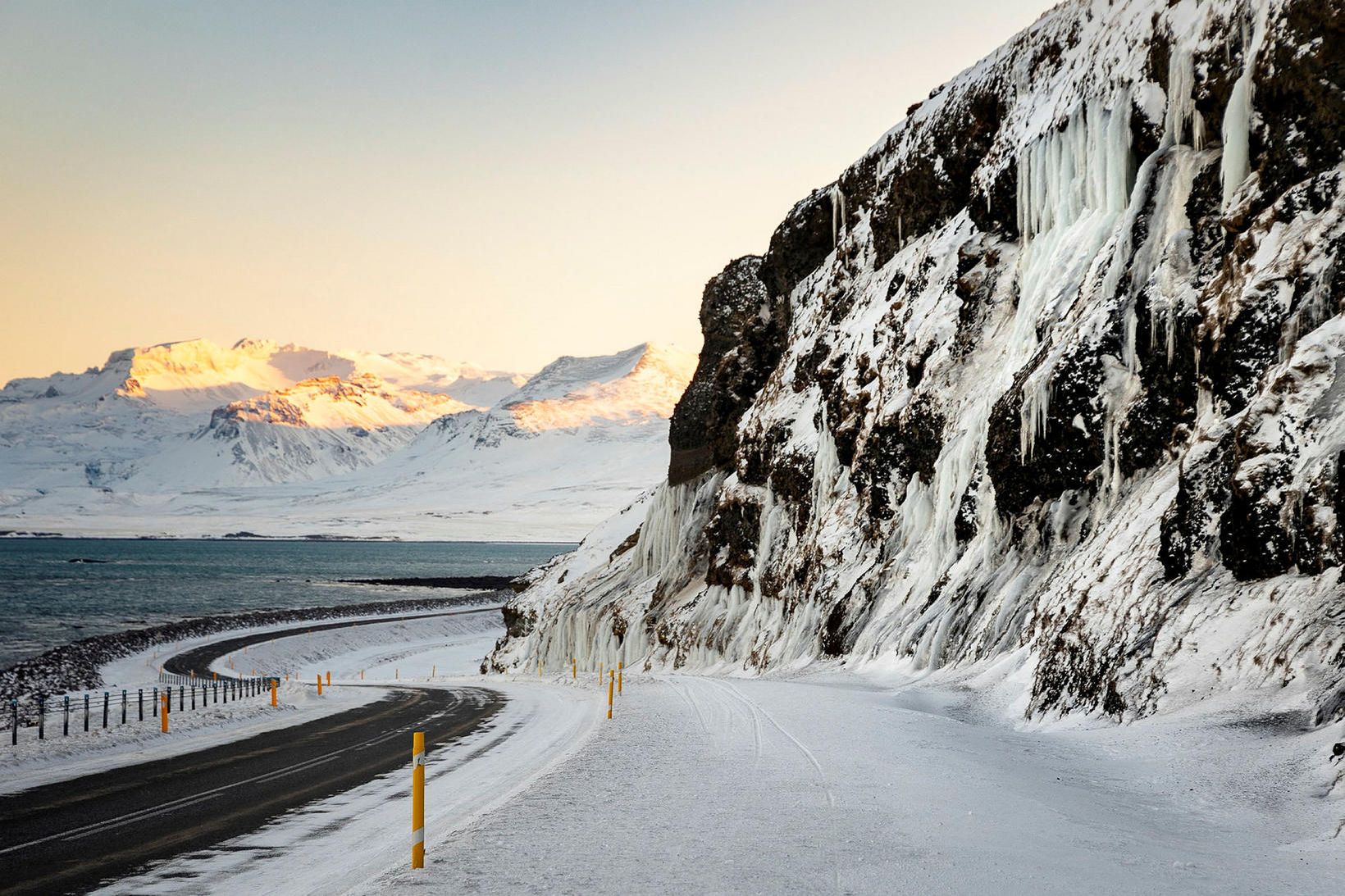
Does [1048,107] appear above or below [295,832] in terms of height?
above

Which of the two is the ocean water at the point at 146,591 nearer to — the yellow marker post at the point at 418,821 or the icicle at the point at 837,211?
the icicle at the point at 837,211

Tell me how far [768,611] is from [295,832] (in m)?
27.7

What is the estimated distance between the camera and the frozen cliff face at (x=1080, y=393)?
13.4m

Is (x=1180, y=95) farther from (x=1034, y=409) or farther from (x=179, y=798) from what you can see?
(x=179, y=798)

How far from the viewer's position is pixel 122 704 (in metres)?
26.4

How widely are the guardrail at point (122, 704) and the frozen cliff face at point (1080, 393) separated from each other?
1759 centimetres

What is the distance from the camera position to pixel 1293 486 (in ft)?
42.0

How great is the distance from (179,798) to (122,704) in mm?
16768

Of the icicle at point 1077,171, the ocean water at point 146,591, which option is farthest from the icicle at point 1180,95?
the ocean water at point 146,591

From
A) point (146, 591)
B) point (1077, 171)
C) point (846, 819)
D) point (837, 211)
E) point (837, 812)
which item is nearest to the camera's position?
point (846, 819)

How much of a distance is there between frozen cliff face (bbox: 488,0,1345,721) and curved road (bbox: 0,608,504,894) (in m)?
11.3

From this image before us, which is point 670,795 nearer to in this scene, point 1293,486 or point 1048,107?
point 1293,486

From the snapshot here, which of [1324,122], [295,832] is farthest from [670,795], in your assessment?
[1324,122]

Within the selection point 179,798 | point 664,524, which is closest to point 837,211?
point 664,524
